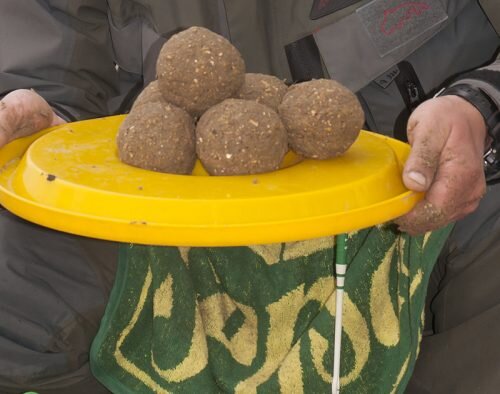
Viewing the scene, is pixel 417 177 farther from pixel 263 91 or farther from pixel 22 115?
pixel 22 115

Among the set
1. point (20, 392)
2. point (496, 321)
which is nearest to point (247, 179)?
point (496, 321)

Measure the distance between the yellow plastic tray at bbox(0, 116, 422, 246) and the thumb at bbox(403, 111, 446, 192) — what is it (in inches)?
0.6

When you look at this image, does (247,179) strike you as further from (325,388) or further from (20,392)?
(20,392)

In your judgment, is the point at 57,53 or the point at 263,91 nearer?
the point at 263,91

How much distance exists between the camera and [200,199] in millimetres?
716

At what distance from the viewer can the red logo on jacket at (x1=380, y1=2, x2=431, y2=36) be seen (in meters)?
1.19

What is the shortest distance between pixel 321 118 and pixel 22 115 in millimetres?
459

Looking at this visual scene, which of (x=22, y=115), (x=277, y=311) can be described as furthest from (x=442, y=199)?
(x=22, y=115)

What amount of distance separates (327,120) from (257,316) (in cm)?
42

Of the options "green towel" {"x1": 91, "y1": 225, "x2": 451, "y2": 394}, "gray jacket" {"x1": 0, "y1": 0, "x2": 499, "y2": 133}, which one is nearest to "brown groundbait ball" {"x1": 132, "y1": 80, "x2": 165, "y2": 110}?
"green towel" {"x1": 91, "y1": 225, "x2": 451, "y2": 394}

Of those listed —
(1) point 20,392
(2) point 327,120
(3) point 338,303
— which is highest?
(2) point 327,120

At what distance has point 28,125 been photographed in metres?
1.04

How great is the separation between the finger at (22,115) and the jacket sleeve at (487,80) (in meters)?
0.62

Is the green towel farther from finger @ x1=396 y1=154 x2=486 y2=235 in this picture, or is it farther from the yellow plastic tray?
the yellow plastic tray
